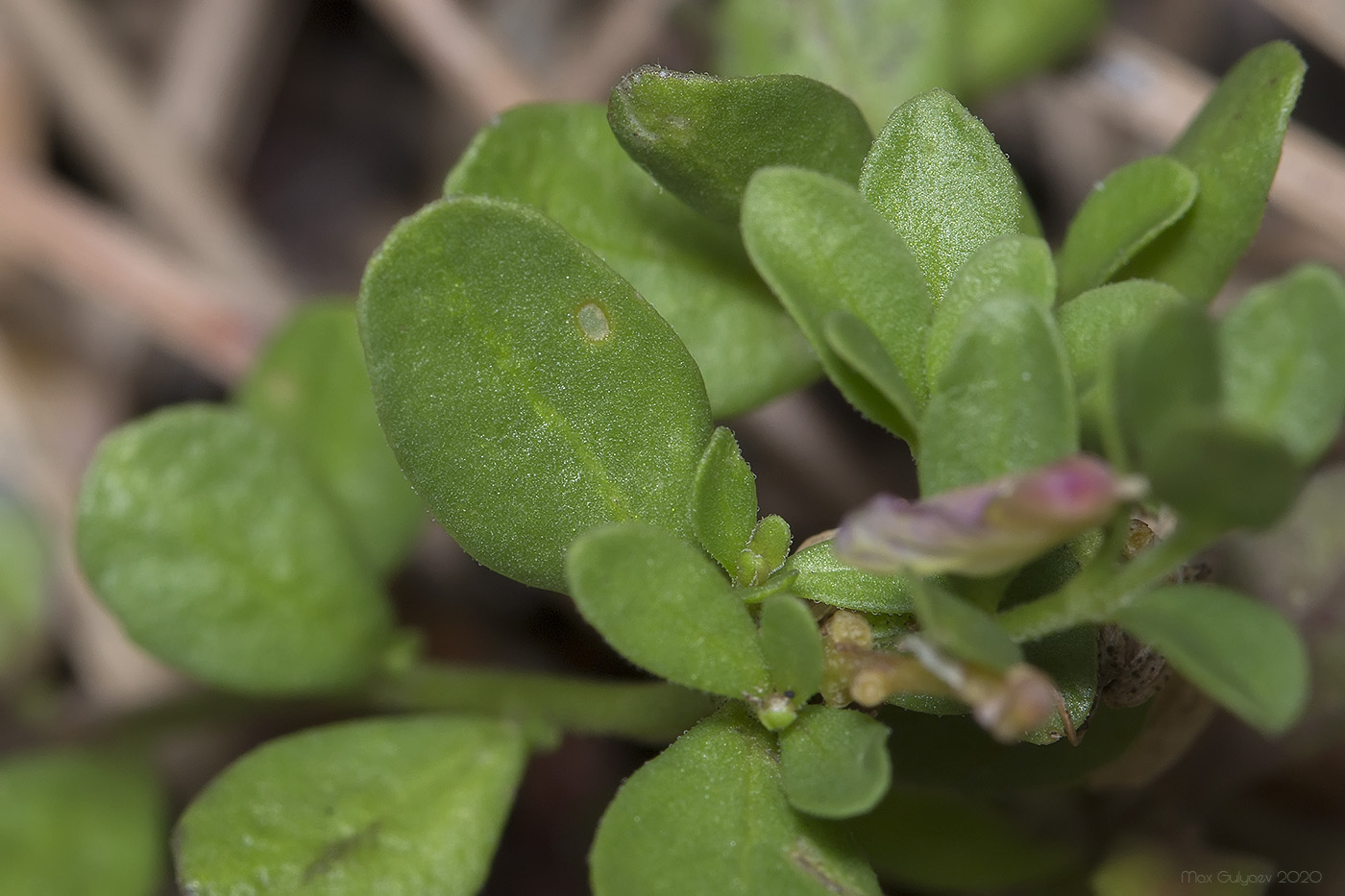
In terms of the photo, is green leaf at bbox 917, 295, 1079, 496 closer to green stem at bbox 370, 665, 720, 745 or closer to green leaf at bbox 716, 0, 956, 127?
green stem at bbox 370, 665, 720, 745

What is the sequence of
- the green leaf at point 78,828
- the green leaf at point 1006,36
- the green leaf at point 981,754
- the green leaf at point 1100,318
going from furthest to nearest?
1. the green leaf at point 1006,36
2. the green leaf at point 78,828
3. the green leaf at point 981,754
4. the green leaf at point 1100,318

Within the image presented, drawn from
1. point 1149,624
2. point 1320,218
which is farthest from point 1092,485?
point 1320,218

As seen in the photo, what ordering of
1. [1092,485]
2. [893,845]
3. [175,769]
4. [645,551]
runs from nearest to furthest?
[1092,485] → [645,551] → [893,845] → [175,769]

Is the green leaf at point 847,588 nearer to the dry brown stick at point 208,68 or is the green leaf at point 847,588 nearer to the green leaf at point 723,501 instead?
the green leaf at point 723,501

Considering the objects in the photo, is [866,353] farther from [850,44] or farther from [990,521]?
[850,44]

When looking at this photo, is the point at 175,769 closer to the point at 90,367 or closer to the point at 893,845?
the point at 90,367

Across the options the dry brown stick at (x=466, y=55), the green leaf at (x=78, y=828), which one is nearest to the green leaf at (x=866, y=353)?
the green leaf at (x=78, y=828)
